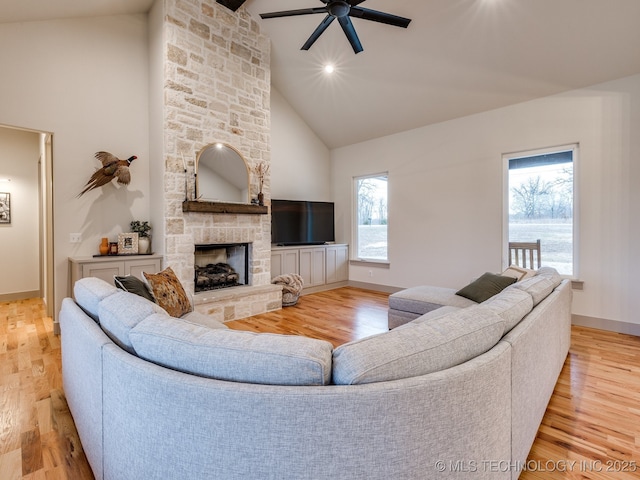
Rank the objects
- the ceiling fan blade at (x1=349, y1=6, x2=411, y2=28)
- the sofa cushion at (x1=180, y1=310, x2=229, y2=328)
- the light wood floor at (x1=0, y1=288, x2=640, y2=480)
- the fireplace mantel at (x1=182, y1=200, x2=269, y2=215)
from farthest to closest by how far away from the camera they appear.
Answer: the fireplace mantel at (x1=182, y1=200, x2=269, y2=215) < the ceiling fan blade at (x1=349, y1=6, x2=411, y2=28) < the sofa cushion at (x1=180, y1=310, x2=229, y2=328) < the light wood floor at (x1=0, y1=288, x2=640, y2=480)

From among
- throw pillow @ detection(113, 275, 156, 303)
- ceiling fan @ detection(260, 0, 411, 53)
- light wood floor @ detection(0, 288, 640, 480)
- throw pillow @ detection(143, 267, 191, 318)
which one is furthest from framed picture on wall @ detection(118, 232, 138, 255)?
ceiling fan @ detection(260, 0, 411, 53)

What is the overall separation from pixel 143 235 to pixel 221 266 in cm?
107

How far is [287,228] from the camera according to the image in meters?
5.38

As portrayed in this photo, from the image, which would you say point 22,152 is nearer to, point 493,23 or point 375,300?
point 375,300

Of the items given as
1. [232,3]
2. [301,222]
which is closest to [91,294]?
[232,3]

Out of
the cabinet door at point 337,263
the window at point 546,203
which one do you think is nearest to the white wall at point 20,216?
the cabinet door at point 337,263

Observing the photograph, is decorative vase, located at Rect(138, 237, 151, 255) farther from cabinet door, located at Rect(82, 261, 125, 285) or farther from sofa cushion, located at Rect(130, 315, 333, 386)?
sofa cushion, located at Rect(130, 315, 333, 386)

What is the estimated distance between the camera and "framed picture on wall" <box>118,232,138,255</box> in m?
3.67

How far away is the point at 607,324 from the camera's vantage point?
3600 millimetres

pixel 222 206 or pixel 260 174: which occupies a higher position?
pixel 260 174

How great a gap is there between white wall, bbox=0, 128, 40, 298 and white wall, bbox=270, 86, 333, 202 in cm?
373

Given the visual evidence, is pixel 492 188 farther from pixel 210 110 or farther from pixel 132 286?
pixel 132 286

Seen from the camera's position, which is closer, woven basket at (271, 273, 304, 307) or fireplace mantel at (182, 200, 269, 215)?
fireplace mantel at (182, 200, 269, 215)

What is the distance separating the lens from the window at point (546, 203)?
388cm
